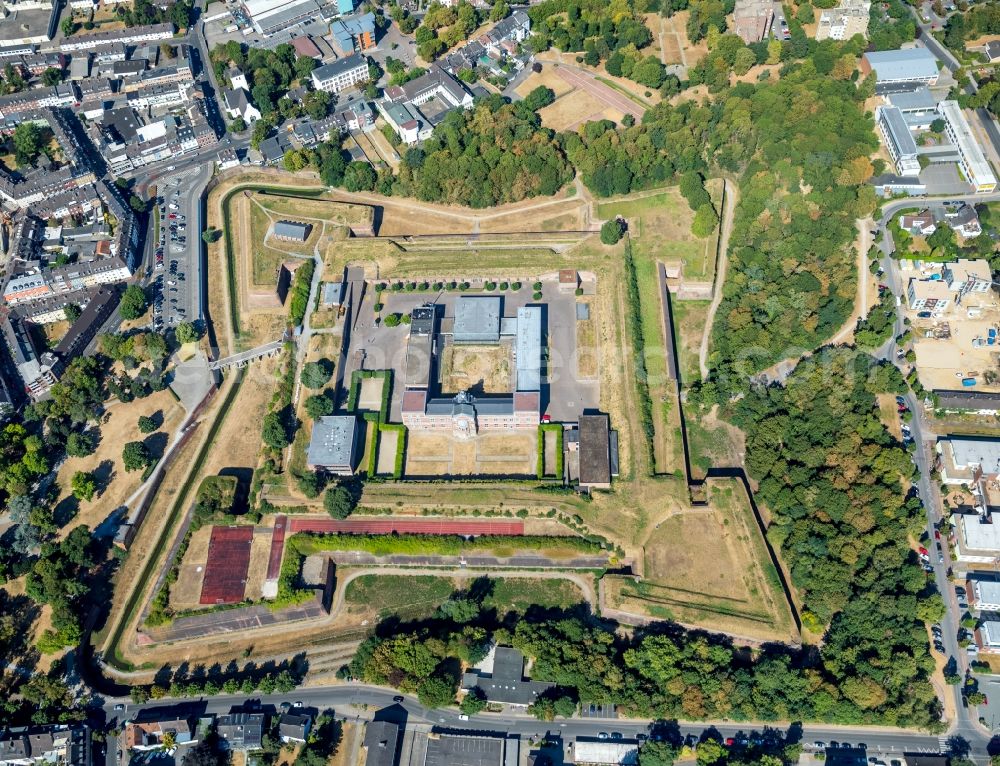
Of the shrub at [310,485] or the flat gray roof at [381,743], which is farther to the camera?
the shrub at [310,485]

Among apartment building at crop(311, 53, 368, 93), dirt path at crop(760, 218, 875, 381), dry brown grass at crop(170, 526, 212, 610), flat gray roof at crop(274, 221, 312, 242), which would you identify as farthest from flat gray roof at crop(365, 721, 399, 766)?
apartment building at crop(311, 53, 368, 93)

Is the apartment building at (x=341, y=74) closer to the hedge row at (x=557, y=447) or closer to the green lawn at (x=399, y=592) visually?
the hedge row at (x=557, y=447)

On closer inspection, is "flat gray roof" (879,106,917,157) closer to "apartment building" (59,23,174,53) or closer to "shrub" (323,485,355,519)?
"shrub" (323,485,355,519)

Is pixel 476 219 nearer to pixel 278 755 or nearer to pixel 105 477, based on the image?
pixel 105 477

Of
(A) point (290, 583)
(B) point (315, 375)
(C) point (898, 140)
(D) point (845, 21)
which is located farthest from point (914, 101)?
(A) point (290, 583)

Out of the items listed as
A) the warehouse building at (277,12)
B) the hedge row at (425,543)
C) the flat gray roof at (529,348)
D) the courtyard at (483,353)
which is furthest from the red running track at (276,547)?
the warehouse building at (277,12)

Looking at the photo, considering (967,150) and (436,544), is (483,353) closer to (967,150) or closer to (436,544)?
(436,544)

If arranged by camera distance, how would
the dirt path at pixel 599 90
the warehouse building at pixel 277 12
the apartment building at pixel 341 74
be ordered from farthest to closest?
the warehouse building at pixel 277 12
the apartment building at pixel 341 74
the dirt path at pixel 599 90
